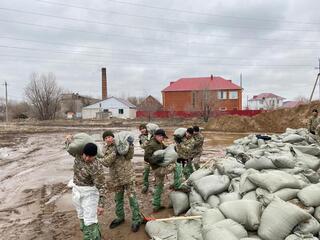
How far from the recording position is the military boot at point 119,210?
15.0ft

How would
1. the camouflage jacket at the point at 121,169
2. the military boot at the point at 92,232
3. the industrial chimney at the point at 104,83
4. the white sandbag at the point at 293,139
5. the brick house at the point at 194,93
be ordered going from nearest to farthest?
the military boot at the point at 92,232 < the camouflage jacket at the point at 121,169 < the white sandbag at the point at 293,139 < the brick house at the point at 194,93 < the industrial chimney at the point at 104,83

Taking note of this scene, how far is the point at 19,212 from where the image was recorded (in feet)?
18.9

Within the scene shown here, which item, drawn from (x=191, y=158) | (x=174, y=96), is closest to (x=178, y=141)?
(x=191, y=158)

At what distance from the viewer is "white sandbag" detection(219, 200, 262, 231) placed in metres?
3.46

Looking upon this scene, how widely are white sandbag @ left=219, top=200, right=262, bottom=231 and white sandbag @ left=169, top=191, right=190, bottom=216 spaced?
105 centimetres

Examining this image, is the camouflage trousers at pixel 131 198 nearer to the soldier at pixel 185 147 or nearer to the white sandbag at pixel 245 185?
the white sandbag at pixel 245 185

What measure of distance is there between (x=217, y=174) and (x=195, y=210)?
1021 millimetres

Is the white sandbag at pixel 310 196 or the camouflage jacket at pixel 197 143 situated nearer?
the white sandbag at pixel 310 196

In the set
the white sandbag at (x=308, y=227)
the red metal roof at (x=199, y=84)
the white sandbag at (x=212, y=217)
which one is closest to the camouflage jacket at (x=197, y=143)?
the white sandbag at (x=212, y=217)

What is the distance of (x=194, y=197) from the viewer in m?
4.75

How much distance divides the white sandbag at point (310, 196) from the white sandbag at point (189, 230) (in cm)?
111

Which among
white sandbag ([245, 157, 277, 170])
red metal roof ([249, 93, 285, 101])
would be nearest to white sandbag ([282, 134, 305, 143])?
white sandbag ([245, 157, 277, 170])

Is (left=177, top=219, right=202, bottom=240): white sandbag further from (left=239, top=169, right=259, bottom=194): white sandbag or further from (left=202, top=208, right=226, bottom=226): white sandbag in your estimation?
(left=239, top=169, right=259, bottom=194): white sandbag

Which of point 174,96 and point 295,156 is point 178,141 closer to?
point 295,156
